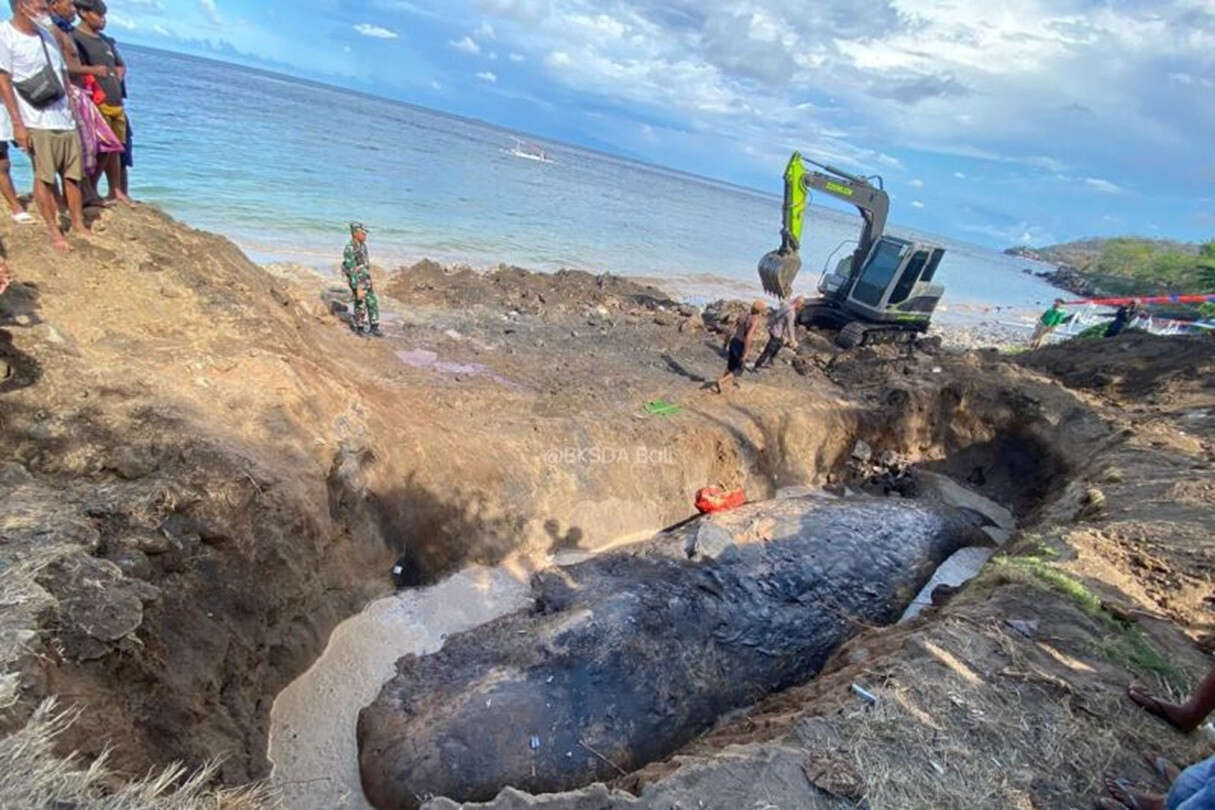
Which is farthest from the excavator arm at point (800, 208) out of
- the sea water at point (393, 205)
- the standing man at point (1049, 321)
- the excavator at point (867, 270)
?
the standing man at point (1049, 321)

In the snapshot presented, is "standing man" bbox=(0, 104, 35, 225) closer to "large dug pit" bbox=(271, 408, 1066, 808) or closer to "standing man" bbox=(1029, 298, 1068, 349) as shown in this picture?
"large dug pit" bbox=(271, 408, 1066, 808)

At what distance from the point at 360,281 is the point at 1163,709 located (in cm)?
1087

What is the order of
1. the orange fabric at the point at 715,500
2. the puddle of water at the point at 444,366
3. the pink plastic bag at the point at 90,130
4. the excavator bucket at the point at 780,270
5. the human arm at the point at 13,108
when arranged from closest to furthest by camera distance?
the human arm at the point at 13,108
the pink plastic bag at the point at 90,130
the orange fabric at the point at 715,500
the puddle of water at the point at 444,366
the excavator bucket at the point at 780,270

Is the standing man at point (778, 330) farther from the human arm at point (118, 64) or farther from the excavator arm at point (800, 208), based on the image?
the human arm at point (118, 64)

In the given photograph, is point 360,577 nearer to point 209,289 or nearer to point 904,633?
point 209,289

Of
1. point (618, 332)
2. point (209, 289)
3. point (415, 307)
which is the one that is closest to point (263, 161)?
point (415, 307)

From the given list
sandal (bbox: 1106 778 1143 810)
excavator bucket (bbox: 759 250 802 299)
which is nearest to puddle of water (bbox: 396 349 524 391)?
excavator bucket (bbox: 759 250 802 299)

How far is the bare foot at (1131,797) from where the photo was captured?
329 cm

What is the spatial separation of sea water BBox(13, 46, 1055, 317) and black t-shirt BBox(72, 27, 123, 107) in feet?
31.2

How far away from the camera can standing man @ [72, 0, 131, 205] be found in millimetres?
6426

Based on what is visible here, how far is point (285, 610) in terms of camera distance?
526 centimetres

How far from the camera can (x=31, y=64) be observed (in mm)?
5391

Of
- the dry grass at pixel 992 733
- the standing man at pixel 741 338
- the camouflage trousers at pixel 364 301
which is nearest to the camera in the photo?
the dry grass at pixel 992 733

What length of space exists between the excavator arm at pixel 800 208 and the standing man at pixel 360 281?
29.0 ft
